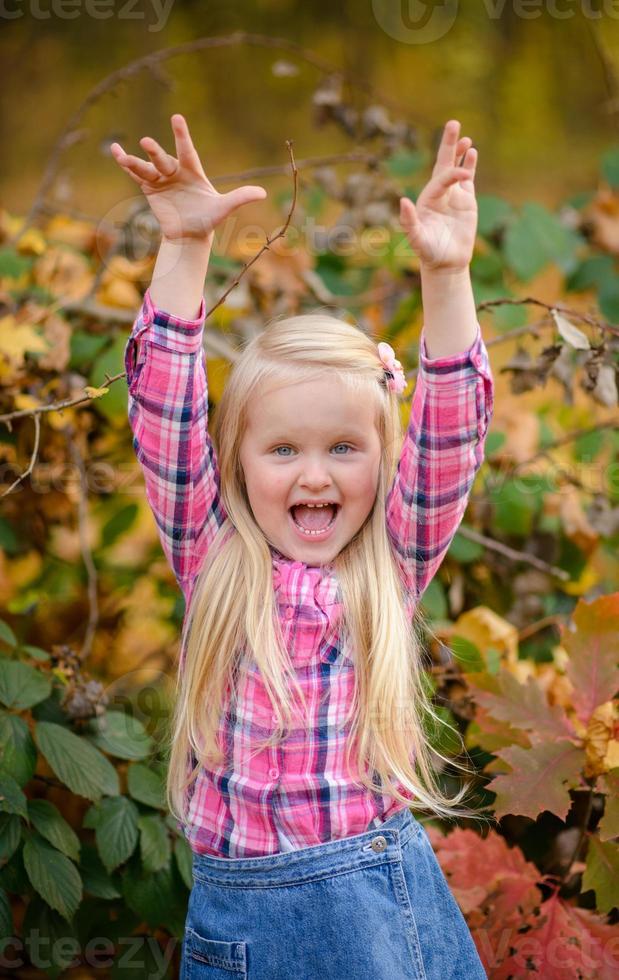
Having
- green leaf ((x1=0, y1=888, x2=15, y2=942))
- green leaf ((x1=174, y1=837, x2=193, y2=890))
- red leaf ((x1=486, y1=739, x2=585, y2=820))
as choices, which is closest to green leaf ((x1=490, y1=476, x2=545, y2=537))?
red leaf ((x1=486, y1=739, x2=585, y2=820))

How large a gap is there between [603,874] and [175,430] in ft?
2.41

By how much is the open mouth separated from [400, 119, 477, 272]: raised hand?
0.28 metres

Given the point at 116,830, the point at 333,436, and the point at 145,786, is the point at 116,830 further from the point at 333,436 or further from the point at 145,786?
the point at 333,436

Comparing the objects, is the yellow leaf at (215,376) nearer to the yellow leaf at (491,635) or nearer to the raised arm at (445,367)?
the yellow leaf at (491,635)

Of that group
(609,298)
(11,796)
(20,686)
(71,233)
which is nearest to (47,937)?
(11,796)

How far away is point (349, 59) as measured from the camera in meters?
3.60

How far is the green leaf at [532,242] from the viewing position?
1934mm

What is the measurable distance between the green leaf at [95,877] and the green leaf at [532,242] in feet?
4.22

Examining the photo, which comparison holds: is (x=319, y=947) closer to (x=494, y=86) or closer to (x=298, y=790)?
(x=298, y=790)

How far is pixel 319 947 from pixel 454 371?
0.58 m

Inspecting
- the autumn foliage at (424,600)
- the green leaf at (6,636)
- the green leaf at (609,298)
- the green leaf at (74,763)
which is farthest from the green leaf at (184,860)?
the green leaf at (609,298)

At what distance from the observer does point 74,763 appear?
1229mm

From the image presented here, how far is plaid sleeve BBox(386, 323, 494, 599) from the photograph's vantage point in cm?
101

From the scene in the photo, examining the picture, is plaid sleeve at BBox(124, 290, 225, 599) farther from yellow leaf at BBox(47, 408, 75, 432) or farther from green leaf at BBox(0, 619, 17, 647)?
yellow leaf at BBox(47, 408, 75, 432)
